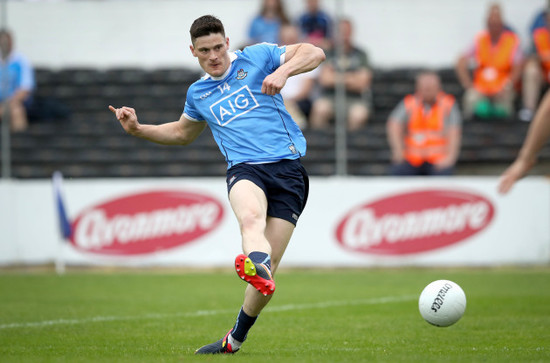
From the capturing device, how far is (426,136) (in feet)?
48.1

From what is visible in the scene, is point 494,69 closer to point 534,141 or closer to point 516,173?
point 516,173

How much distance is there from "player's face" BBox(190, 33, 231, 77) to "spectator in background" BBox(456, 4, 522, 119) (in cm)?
1040

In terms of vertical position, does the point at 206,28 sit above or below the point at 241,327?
above

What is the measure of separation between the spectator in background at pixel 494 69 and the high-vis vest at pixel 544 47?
13.5 inches

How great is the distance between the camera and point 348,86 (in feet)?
52.7

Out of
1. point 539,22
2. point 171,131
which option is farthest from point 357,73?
point 171,131

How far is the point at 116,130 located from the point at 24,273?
4213mm

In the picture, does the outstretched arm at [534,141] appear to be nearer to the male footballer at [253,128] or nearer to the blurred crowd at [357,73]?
the male footballer at [253,128]

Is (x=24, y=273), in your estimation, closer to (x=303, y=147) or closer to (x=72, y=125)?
(x=72, y=125)

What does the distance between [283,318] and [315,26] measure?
353 inches

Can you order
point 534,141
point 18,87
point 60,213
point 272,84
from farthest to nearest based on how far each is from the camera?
point 18,87
point 60,213
point 534,141
point 272,84

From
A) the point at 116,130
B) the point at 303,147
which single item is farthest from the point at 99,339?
the point at 116,130

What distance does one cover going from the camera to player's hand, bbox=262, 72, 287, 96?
19.8 feet

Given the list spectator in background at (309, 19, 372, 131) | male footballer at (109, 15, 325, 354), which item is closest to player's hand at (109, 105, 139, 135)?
male footballer at (109, 15, 325, 354)
